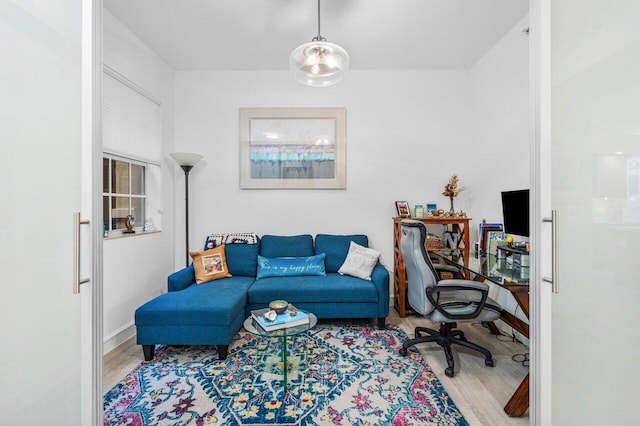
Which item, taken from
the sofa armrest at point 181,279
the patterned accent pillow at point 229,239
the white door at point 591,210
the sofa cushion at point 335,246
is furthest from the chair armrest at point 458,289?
the sofa armrest at point 181,279

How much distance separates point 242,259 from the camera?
3223 mm

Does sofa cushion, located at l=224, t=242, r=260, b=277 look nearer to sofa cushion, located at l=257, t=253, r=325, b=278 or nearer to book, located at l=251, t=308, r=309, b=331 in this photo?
sofa cushion, located at l=257, t=253, r=325, b=278

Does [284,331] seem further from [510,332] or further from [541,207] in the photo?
[510,332]

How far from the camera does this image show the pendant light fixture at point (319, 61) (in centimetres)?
192

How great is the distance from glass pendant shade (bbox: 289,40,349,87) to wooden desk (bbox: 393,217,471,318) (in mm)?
1758

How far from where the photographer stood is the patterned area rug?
1629 mm

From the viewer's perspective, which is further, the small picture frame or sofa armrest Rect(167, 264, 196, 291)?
the small picture frame

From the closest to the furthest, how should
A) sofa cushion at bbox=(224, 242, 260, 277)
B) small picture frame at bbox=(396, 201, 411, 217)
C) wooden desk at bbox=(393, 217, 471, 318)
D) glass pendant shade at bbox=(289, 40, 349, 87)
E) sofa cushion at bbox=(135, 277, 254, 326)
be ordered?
glass pendant shade at bbox=(289, 40, 349, 87)
sofa cushion at bbox=(135, 277, 254, 326)
wooden desk at bbox=(393, 217, 471, 318)
sofa cushion at bbox=(224, 242, 260, 277)
small picture frame at bbox=(396, 201, 411, 217)

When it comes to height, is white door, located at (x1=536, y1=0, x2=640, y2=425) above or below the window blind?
below

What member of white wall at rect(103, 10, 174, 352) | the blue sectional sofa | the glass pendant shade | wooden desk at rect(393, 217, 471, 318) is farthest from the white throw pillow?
white wall at rect(103, 10, 174, 352)

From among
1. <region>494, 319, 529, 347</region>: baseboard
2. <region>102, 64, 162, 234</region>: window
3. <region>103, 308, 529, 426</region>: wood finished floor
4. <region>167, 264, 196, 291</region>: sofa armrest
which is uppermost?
<region>102, 64, 162, 234</region>: window

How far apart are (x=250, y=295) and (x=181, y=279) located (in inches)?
27.7

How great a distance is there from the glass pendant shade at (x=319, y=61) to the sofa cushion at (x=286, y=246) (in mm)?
1820

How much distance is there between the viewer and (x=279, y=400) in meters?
1.75
